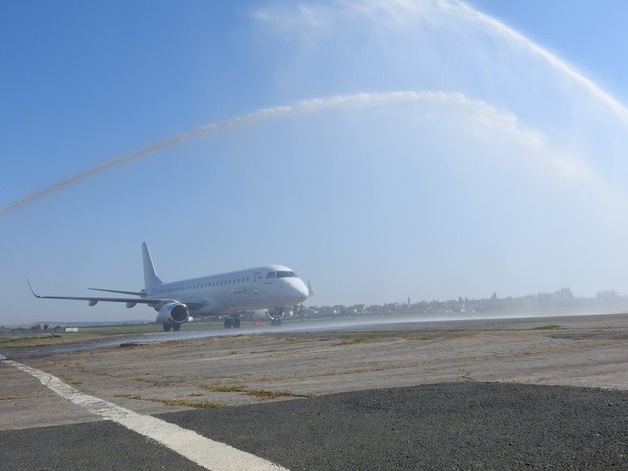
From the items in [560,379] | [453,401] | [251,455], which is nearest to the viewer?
[251,455]

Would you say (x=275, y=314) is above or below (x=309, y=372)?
above

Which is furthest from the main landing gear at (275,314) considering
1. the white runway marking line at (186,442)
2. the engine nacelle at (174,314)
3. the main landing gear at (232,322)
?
the white runway marking line at (186,442)

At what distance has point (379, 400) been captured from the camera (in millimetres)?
8820

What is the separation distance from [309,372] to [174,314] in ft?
141

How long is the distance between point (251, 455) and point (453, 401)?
11.3 feet

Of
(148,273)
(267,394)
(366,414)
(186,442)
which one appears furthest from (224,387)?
(148,273)

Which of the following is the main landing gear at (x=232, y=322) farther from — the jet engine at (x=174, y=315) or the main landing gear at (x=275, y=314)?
the jet engine at (x=174, y=315)

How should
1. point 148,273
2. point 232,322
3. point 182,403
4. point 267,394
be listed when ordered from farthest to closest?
point 148,273 < point 232,322 < point 267,394 < point 182,403

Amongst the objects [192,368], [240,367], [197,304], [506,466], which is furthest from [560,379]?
[197,304]

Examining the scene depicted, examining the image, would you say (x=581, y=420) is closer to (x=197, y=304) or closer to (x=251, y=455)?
(x=251, y=455)

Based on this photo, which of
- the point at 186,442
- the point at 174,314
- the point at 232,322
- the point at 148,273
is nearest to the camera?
the point at 186,442

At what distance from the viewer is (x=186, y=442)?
257 inches

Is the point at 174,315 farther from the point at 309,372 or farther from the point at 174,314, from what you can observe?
the point at 309,372

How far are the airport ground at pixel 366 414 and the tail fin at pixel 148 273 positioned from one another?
230 feet
